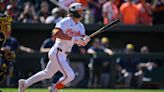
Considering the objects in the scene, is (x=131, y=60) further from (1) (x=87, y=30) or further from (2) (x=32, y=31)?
(2) (x=32, y=31)

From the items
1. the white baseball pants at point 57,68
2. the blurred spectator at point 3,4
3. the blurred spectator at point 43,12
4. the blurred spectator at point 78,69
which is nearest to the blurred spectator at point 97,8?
the blurred spectator at point 43,12

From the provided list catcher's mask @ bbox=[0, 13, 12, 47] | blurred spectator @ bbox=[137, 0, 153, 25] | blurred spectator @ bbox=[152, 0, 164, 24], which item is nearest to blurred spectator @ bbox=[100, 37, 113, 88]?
blurred spectator @ bbox=[137, 0, 153, 25]

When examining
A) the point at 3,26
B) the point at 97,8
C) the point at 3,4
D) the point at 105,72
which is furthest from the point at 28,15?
the point at 3,26

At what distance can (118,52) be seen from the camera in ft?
55.1

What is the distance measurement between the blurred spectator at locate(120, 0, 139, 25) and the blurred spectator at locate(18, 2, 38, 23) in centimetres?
267

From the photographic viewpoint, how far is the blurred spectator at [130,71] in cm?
1623

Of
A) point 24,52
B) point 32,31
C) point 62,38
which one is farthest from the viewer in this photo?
point 32,31

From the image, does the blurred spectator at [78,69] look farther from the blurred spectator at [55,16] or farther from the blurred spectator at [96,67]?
the blurred spectator at [55,16]

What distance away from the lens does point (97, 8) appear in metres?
17.3

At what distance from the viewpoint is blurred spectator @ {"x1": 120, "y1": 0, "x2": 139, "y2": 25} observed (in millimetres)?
16781

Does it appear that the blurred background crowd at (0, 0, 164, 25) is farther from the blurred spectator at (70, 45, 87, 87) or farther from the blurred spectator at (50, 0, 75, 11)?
the blurred spectator at (70, 45, 87, 87)

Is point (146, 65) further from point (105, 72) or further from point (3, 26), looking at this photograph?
point (3, 26)

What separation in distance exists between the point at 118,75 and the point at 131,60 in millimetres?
609

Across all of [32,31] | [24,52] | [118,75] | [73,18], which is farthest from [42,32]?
[73,18]
